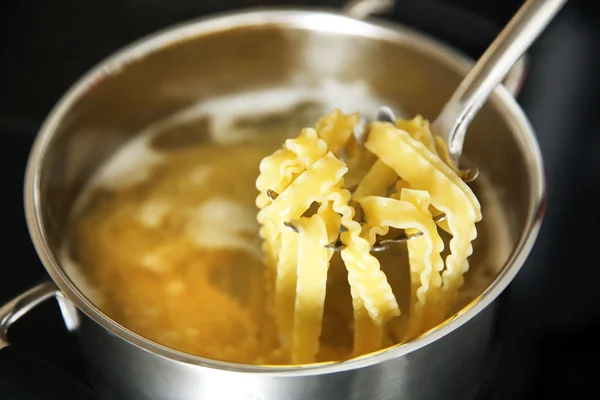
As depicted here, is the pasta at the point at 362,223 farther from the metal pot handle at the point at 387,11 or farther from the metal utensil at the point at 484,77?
the metal pot handle at the point at 387,11

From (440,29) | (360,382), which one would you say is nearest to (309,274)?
(360,382)

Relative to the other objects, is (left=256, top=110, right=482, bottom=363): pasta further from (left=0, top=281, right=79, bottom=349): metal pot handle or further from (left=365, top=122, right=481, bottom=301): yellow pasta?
→ (left=0, top=281, right=79, bottom=349): metal pot handle

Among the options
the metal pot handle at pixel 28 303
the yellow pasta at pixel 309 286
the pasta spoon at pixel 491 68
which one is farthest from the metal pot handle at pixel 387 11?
the metal pot handle at pixel 28 303

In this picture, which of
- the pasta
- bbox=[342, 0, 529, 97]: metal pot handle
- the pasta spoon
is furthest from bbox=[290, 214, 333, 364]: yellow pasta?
bbox=[342, 0, 529, 97]: metal pot handle

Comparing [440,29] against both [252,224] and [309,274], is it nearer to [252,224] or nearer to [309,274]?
[252,224]

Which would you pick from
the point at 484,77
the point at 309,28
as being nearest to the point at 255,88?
Result: the point at 309,28

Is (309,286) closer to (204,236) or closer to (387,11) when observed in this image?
(204,236)
